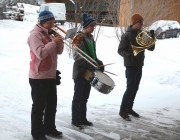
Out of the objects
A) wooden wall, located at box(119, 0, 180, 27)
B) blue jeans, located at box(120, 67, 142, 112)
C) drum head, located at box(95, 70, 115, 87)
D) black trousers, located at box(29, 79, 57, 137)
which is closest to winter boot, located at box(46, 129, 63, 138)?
black trousers, located at box(29, 79, 57, 137)

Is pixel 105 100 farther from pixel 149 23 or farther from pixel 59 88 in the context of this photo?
pixel 149 23

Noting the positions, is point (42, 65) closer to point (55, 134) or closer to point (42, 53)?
point (42, 53)

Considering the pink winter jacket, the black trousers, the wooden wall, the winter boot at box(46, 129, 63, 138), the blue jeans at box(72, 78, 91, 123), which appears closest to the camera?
the pink winter jacket

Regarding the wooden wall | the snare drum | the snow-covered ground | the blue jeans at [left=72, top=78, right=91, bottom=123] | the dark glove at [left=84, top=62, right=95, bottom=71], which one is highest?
the wooden wall

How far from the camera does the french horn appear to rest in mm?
4660

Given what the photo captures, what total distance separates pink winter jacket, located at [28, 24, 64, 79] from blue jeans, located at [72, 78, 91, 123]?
22.3 inches

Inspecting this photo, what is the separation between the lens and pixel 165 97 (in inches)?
255

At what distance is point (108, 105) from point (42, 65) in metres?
2.55

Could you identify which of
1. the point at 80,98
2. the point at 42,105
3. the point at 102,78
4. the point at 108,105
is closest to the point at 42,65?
the point at 42,105

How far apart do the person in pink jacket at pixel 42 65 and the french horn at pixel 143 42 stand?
150 centimetres

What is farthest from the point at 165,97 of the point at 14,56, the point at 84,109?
the point at 14,56

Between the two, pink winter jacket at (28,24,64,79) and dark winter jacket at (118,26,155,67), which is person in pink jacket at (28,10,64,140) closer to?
pink winter jacket at (28,24,64,79)

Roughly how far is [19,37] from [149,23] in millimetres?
8236

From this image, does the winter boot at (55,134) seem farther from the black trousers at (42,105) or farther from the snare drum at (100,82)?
the snare drum at (100,82)
